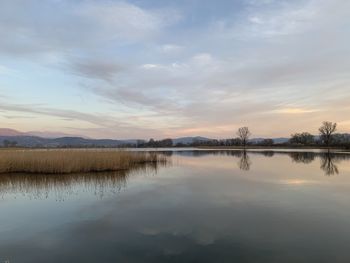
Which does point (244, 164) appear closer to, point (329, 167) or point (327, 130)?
point (329, 167)

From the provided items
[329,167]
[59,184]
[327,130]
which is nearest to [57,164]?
[59,184]

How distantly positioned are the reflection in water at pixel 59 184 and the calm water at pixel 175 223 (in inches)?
2.6

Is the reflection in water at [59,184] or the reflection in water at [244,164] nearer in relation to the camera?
the reflection in water at [59,184]

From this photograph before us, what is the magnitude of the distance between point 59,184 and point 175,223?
695 centimetres

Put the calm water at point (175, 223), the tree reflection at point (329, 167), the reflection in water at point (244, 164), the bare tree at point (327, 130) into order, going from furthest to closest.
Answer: the bare tree at point (327, 130) → the reflection in water at point (244, 164) → the tree reflection at point (329, 167) → the calm water at point (175, 223)

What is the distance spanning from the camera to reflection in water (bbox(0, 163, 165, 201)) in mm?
10055

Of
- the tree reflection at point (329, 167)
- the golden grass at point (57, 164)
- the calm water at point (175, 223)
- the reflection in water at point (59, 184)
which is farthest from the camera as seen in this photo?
the tree reflection at point (329, 167)

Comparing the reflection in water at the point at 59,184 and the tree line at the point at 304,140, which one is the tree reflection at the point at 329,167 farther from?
the tree line at the point at 304,140

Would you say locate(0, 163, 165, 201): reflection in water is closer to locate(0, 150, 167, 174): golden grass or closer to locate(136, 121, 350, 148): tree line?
locate(0, 150, 167, 174): golden grass

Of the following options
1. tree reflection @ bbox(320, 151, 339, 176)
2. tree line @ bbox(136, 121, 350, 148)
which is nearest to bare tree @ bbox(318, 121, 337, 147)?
tree line @ bbox(136, 121, 350, 148)

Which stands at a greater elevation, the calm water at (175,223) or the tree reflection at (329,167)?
the tree reflection at (329,167)

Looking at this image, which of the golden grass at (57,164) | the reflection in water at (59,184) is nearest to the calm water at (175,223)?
the reflection in water at (59,184)

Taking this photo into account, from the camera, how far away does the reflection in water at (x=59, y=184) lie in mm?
10055

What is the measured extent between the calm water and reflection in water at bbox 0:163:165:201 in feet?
0.21
